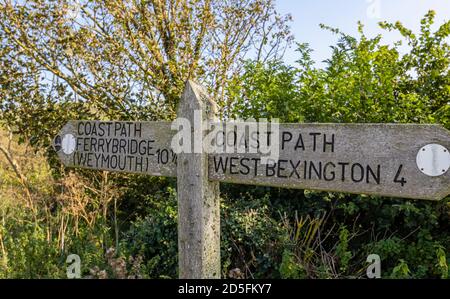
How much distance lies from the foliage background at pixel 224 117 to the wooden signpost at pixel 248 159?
1.66ft

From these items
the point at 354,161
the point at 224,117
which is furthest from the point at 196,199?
the point at 224,117

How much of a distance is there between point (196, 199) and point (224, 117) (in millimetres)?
2846

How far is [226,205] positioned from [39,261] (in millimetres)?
1808

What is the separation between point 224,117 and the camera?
4988 millimetres

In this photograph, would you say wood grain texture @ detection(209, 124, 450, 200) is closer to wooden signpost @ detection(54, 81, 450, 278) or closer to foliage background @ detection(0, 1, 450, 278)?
wooden signpost @ detection(54, 81, 450, 278)

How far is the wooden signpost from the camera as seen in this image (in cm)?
173

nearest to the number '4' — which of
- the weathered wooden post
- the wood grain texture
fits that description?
the wood grain texture

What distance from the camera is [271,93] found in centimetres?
413

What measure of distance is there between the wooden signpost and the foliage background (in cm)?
51

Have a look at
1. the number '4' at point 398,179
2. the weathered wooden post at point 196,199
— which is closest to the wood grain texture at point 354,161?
the number '4' at point 398,179

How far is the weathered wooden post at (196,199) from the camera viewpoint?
2.22 metres

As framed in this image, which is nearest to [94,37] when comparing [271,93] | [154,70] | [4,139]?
[154,70]

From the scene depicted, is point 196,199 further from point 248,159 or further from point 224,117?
point 224,117

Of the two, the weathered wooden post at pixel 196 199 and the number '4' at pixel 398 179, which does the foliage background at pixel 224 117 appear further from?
the number '4' at pixel 398 179
